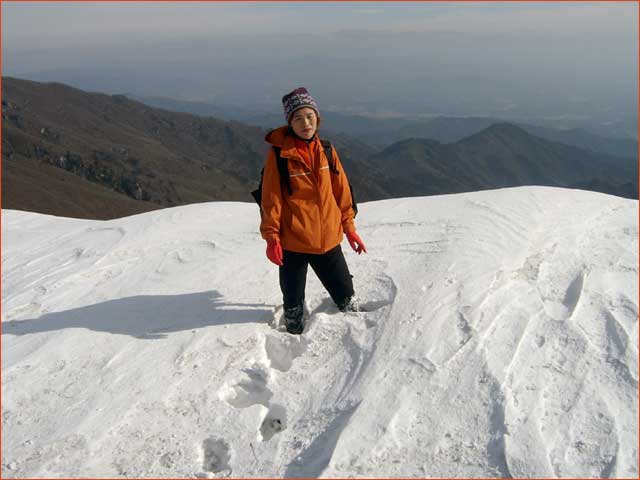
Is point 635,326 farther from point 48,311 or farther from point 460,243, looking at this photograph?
point 48,311

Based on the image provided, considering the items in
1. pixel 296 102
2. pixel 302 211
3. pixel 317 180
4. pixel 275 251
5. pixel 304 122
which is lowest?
pixel 275 251

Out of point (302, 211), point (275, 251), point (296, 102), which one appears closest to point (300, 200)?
point (302, 211)

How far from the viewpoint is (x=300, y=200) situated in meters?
5.43

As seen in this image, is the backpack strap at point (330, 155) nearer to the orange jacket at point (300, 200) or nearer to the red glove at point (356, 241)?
the orange jacket at point (300, 200)

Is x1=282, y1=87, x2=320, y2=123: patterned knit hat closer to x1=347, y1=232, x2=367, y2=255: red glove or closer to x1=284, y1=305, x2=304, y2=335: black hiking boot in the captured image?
x1=347, y1=232, x2=367, y2=255: red glove

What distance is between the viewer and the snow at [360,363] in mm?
3902

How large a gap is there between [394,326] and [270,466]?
6.71 ft

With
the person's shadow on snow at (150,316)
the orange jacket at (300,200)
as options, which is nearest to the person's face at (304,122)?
the orange jacket at (300,200)

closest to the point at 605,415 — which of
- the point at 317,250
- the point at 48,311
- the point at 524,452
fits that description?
the point at 524,452

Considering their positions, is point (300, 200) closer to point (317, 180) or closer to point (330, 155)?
point (317, 180)

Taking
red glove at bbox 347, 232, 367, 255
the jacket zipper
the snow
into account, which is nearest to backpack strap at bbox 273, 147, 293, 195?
the jacket zipper

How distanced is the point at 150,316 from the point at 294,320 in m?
2.01

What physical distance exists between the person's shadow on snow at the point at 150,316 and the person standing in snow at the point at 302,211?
85cm

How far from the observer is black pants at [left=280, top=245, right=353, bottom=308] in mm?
5672
